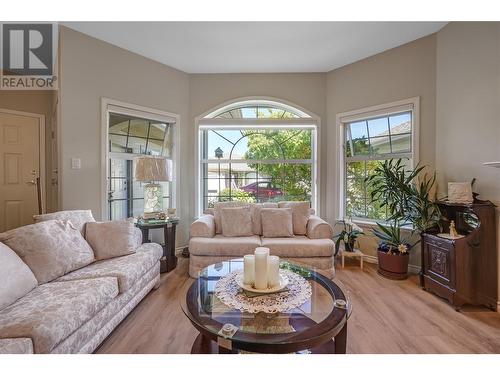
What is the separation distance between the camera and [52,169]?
3168 mm

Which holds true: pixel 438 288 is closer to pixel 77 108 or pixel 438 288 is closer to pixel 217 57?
pixel 217 57

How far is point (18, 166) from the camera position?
3.04 metres

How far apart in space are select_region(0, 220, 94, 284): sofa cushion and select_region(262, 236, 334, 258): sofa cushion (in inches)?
67.3

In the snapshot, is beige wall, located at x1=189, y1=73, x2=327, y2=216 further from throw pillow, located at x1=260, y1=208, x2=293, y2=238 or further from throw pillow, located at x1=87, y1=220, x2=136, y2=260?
throw pillow, located at x1=87, y1=220, x2=136, y2=260

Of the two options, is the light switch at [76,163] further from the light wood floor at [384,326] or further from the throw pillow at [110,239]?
the light wood floor at [384,326]

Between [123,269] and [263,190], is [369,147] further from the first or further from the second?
[123,269]

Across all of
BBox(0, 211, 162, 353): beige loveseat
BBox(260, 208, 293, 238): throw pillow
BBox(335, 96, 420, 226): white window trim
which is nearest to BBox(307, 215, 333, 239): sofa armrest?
BBox(260, 208, 293, 238): throw pillow

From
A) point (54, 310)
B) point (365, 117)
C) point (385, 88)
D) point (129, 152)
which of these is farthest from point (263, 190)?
point (54, 310)

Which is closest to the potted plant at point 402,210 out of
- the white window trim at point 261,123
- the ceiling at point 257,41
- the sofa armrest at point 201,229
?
the white window trim at point 261,123

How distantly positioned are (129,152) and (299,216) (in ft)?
8.06

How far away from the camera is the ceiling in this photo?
8.05ft

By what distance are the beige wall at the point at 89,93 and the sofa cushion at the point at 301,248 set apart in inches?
84.6
